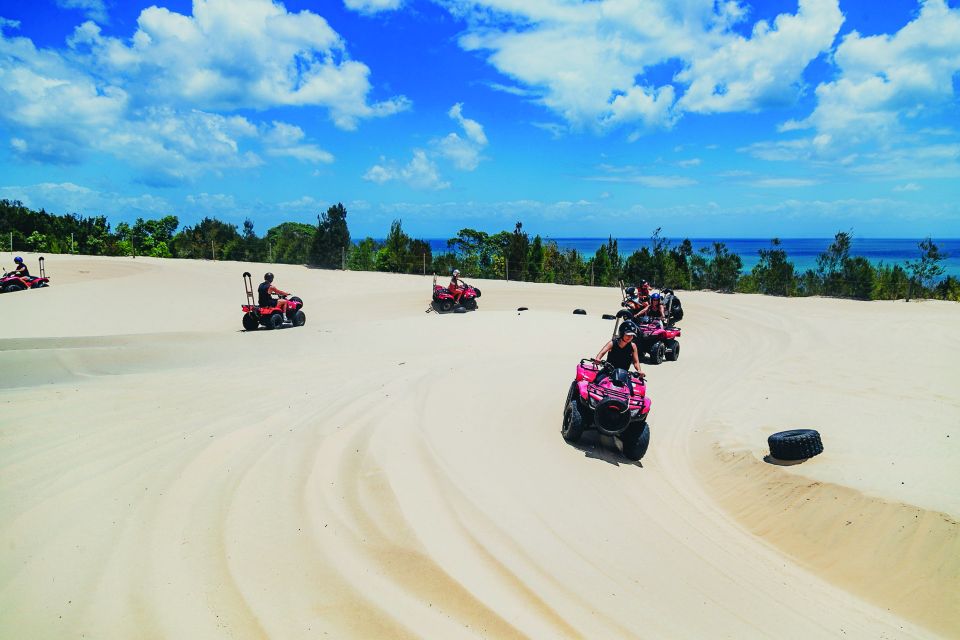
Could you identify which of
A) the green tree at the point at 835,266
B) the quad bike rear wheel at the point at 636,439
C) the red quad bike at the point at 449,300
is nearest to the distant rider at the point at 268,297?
the red quad bike at the point at 449,300

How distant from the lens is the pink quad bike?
6.20 meters

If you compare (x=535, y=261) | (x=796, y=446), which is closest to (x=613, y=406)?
(x=796, y=446)

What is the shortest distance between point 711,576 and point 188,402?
6.07m

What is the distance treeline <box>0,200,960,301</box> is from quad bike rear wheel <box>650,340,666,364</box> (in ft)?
51.9

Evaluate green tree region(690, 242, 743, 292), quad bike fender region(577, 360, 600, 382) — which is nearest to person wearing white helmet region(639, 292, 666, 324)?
quad bike fender region(577, 360, 600, 382)

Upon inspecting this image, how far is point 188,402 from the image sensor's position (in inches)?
274

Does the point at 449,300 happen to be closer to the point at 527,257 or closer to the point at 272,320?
the point at 272,320

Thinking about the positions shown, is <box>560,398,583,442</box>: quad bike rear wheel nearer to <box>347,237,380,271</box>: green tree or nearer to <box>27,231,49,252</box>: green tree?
<box>347,237,380,271</box>: green tree

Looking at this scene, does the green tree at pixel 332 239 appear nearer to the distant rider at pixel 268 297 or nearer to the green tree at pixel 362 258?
the green tree at pixel 362 258

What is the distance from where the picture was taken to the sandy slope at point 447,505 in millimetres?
3387

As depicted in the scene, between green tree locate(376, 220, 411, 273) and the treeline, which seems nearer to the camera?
the treeline

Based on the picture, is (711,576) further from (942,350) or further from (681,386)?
(942,350)

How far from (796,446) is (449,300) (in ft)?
45.7

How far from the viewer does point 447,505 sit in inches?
185
